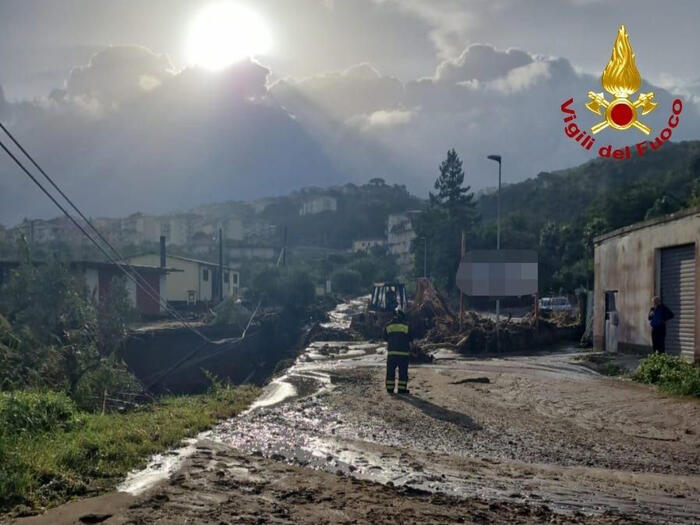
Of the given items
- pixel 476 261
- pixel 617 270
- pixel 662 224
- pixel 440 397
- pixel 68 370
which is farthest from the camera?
pixel 476 261

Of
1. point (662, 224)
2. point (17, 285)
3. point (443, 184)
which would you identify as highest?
point (443, 184)

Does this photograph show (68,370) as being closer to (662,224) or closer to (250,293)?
(662,224)

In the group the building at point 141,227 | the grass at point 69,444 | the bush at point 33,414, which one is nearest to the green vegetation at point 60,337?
the bush at point 33,414

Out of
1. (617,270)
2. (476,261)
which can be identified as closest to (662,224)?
(617,270)

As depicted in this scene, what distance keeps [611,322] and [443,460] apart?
1411cm

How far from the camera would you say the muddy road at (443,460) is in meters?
5.92

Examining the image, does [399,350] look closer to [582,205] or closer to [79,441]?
[79,441]

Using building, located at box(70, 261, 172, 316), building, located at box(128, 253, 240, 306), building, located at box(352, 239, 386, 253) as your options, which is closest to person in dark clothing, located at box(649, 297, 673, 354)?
building, located at box(70, 261, 172, 316)

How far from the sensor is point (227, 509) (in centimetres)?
585

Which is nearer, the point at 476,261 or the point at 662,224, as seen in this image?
the point at 662,224

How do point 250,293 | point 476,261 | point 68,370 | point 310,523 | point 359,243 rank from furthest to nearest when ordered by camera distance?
1. point 359,243
2. point 250,293
3. point 476,261
4. point 68,370
5. point 310,523

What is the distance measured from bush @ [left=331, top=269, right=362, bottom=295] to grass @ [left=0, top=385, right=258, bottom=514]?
69.8 metres

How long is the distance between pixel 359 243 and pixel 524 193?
1292 inches

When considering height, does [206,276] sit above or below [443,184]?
below
